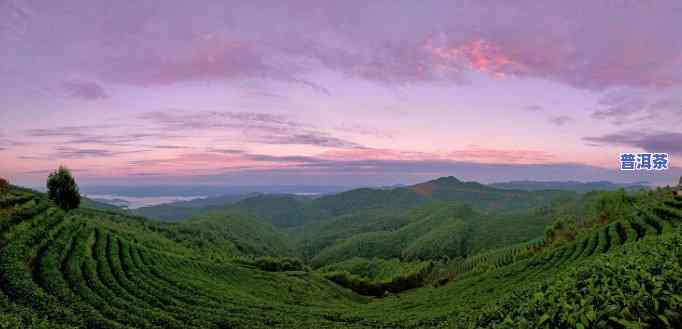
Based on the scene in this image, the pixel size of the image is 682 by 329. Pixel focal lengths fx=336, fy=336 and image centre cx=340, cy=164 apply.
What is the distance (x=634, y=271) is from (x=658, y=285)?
2.16 metres

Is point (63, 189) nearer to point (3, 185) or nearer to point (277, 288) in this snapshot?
point (3, 185)

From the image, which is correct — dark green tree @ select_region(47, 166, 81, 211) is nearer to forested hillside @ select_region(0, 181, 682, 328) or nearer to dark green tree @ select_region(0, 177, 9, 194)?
dark green tree @ select_region(0, 177, 9, 194)

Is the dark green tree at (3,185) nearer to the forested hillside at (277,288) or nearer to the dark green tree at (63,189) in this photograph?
the forested hillside at (277,288)

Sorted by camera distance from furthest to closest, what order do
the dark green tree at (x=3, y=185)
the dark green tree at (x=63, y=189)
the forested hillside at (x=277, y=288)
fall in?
the dark green tree at (x=63, y=189)
the dark green tree at (x=3, y=185)
the forested hillside at (x=277, y=288)

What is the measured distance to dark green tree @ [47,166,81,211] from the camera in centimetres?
4525

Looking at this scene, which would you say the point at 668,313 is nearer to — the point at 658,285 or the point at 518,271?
the point at 658,285

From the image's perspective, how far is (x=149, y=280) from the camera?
84.0 ft

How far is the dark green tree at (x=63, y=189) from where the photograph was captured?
45.2m

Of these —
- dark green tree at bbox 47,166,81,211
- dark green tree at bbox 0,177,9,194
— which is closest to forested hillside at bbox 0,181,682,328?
dark green tree at bbox 0,177,9,194

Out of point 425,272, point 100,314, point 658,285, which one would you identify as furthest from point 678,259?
point 425,272

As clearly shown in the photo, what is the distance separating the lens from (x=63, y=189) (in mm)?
45969

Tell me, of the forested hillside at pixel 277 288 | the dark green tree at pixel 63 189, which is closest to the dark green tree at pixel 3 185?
the forested hillside at pixel 277 288

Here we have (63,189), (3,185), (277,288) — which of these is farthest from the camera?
(63,189)

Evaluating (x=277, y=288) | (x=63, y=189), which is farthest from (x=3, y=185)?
(x=277, y=288)
